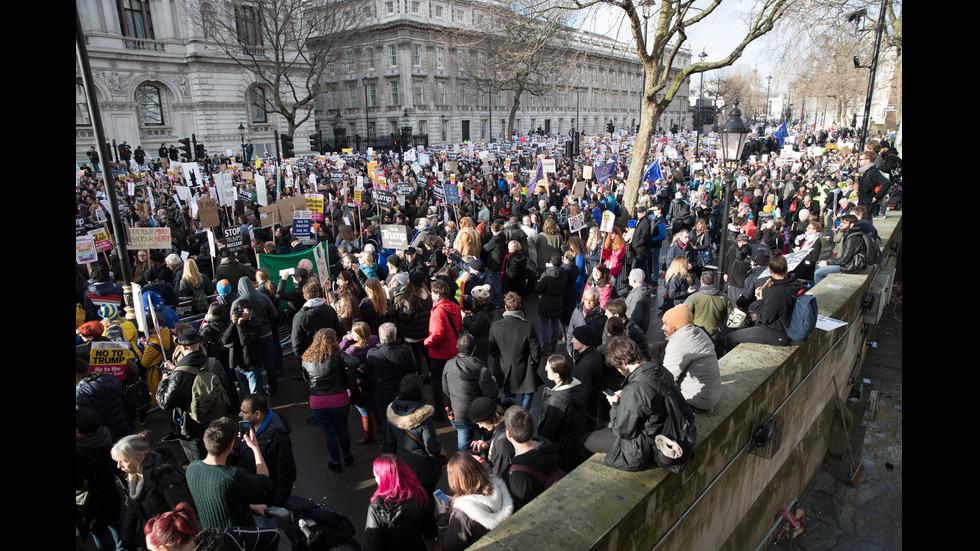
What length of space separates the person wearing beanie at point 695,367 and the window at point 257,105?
46.8 metres

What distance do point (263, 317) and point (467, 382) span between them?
116 inches

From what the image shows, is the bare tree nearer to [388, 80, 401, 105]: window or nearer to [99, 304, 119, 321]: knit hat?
[388, 80, 401, 105]: window

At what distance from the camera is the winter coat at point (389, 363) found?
17.5ft

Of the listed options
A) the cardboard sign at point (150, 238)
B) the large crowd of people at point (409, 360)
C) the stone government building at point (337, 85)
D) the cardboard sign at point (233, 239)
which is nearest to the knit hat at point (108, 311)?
the large crowd of people at point (409, 360)

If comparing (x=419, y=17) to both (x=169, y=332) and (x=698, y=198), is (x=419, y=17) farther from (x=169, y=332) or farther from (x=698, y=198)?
(x=169, y=332)

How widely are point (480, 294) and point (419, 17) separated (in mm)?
55959

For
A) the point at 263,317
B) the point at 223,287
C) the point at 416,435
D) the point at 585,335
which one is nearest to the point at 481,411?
the point at 416,435

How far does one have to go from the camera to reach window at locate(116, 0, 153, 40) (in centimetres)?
3806

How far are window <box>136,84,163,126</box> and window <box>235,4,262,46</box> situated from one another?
24.6ft

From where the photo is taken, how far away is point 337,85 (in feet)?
204

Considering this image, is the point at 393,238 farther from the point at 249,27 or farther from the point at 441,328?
the point at 249,27

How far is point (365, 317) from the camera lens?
6895mm

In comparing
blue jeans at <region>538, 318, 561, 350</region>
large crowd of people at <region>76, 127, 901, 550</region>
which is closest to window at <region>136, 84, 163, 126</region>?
large crowd of people at <region>76, 127, 901, 550</region>
